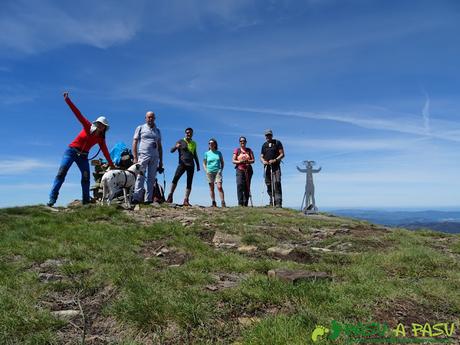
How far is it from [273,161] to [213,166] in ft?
8.94

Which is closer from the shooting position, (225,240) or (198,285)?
(198,285)

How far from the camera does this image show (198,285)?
565cm

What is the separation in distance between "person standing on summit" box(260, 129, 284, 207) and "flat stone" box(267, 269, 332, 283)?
35.6 ft

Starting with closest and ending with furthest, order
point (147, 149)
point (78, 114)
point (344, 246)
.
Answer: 1. point (344, 246)
2. point (78, 114)
3. point (147, 149)

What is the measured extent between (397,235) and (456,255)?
2.01 m

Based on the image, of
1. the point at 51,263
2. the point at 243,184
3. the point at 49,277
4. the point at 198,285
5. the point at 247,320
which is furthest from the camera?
the point at 243,184

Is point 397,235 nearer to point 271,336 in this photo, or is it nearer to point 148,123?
point 271,336

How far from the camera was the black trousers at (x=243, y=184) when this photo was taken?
17.4 metres

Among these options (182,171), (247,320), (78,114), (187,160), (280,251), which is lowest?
(247,320)

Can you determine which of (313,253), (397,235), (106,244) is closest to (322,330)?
(313,253)

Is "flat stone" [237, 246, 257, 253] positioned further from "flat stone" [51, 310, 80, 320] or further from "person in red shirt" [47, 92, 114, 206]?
"person in red shirt" [47, 92, 114, 206]

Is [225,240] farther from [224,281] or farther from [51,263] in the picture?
[51,263]

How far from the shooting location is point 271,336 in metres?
3.97

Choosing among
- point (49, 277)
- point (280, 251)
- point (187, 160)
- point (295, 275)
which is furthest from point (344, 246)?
point (187, 160)
